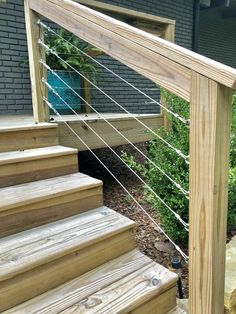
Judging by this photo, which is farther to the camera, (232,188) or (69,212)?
(232,188)

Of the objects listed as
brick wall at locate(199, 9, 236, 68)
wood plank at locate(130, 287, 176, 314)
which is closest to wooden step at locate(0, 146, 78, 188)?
wood plank at locate(130, 287, 176, 314)

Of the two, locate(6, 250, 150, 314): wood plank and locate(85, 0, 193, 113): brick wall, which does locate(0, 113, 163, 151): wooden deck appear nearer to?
locate(6, 250, 150, 314): wood plank

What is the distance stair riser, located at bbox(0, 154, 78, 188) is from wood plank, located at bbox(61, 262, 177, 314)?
2.52 feet

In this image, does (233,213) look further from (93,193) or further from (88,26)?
(88,26)

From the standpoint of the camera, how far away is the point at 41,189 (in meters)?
1.61

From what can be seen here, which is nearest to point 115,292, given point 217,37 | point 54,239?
point 54,239

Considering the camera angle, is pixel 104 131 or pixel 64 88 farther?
pixel 64 88

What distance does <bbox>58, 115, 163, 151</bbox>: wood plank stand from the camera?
222 cm

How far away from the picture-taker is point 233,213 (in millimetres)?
2191

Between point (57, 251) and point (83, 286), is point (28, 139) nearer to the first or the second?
point (57, 251)

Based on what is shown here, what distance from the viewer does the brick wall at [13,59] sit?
3.48m

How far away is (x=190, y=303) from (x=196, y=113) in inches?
28.1

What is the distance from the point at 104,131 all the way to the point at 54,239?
4.06 feet

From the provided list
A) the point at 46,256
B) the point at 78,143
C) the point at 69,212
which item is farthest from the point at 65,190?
the point at 78,143
